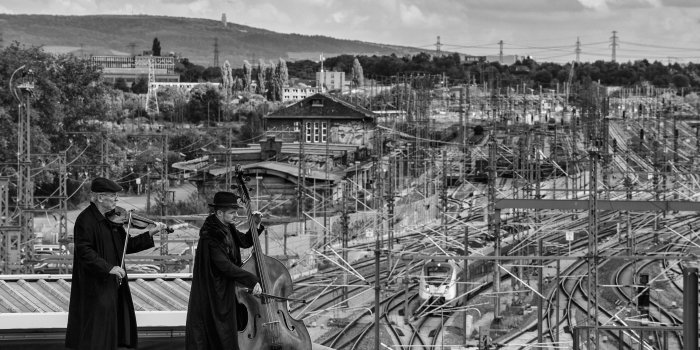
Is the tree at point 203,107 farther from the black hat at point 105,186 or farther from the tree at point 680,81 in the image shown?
the black hat at point 105,186

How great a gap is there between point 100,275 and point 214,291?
0.58 metres

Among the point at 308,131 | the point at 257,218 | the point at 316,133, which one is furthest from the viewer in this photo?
the point at 308,131

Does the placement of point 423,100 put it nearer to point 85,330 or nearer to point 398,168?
point 398,168

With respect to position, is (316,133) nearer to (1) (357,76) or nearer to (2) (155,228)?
(2) (155,228)

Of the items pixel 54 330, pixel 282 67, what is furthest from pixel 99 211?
pixel 282 67

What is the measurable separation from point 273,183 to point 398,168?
7539mm

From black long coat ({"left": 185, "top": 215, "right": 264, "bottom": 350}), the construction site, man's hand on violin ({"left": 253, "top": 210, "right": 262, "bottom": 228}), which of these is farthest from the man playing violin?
the construction site

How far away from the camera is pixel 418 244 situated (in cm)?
2838

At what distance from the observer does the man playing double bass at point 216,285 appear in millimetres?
7023

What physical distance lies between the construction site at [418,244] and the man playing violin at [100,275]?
121 cm

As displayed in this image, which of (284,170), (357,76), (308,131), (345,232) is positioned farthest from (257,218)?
(357,76)

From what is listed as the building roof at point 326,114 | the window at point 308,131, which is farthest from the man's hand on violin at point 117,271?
the window at point 308,131

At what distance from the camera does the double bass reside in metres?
7.15

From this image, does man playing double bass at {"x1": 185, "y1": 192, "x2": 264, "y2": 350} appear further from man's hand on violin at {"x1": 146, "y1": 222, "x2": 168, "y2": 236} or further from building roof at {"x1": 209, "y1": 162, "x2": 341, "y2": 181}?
building roof at {"x1": 209, "y1": 162, "x2": 341, "y2": 181}
